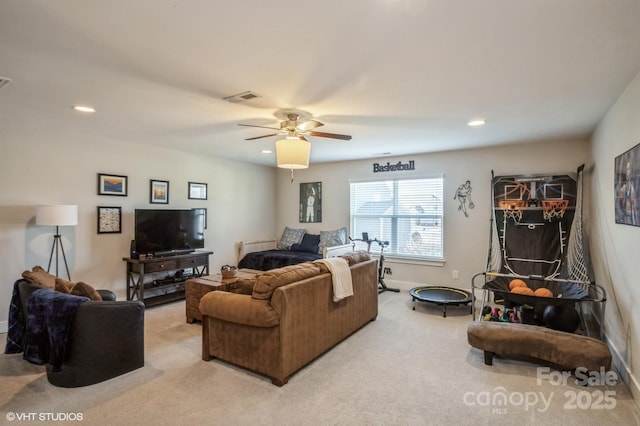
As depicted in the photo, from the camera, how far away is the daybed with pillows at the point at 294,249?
19.4 feet

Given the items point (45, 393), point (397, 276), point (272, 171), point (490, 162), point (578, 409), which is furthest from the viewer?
point (272, 171)

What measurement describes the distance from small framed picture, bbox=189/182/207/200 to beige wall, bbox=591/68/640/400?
218 inches

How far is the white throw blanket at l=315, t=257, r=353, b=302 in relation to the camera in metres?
3.22

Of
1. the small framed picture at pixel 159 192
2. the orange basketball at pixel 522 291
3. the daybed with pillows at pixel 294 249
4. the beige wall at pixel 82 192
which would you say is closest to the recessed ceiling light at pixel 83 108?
the beige wall at pixel 82 192

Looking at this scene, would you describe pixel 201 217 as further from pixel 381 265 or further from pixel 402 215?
pixel 402 215

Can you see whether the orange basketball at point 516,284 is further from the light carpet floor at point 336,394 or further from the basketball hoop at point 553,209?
the basketball hoop at point 553,209

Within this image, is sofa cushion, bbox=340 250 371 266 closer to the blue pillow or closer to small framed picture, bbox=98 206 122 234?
the blue pillow

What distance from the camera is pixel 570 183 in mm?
4441

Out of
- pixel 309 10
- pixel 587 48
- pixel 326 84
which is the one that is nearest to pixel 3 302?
pixel 326 84

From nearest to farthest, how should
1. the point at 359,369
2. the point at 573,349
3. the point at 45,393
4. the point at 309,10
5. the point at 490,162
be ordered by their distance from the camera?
1. the point at 309,10
2. the point at 45,393
3. the point at 573,349
4. the point at 359,369
5. the point at 490,162

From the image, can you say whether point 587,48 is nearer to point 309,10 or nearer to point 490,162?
point 309,10

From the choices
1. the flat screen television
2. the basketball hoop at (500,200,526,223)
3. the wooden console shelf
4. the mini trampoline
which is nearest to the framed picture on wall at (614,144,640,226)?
the basketball hoop at (500,200,526,223)

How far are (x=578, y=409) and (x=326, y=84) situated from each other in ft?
9.86

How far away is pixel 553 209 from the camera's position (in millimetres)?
4453
